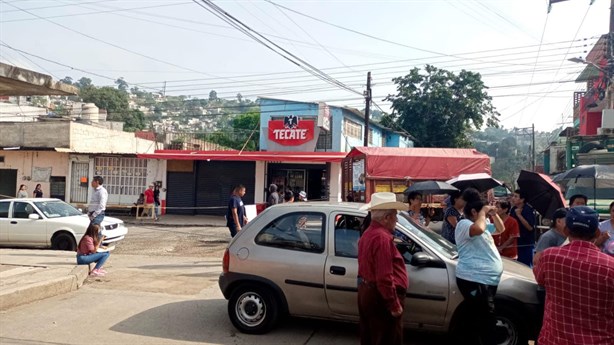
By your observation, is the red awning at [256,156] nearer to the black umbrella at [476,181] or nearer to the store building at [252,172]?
the store building at [252,172]

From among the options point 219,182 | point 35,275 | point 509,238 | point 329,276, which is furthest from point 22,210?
point 219,182

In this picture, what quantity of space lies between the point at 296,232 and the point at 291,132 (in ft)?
61.8

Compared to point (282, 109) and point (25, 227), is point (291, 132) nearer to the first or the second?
point (282, 109)

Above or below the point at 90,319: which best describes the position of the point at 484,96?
above

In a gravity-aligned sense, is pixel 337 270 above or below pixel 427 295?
above

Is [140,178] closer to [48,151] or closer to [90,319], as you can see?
[48,151]

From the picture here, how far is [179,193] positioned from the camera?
24.4 meters

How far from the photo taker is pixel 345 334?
5699 millimetres

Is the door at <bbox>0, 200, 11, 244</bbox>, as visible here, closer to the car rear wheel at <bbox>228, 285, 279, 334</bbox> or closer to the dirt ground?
the dirt ground

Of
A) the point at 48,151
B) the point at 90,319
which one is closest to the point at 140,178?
the point at 48,151

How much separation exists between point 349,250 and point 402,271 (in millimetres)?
1304

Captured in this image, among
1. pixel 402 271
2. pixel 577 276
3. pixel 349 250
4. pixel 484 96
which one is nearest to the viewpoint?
pixel 577 276

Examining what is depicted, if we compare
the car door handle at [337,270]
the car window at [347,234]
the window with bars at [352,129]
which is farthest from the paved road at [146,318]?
the window with bars at [352,129]

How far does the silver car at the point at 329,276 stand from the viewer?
4902 mm
